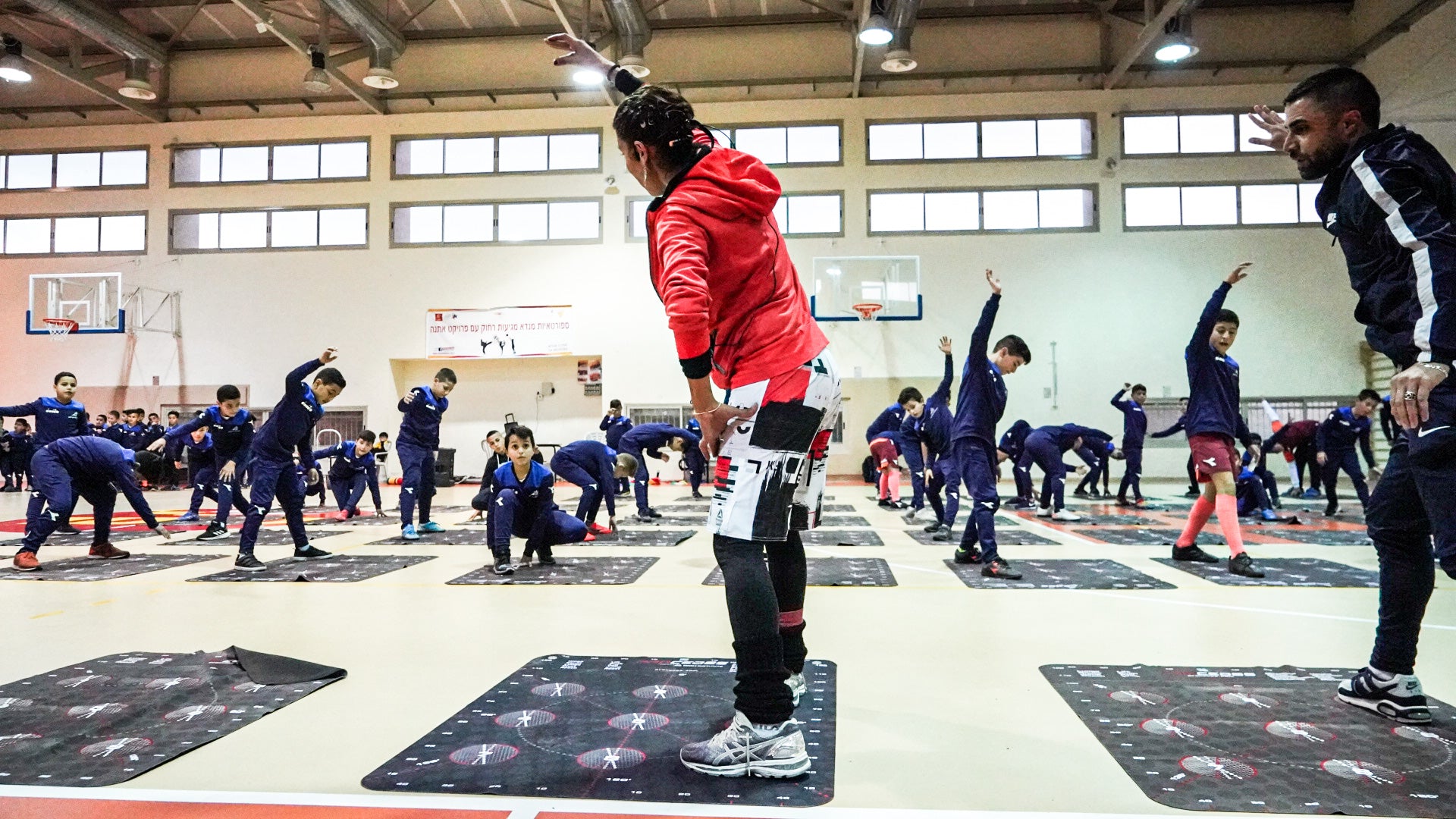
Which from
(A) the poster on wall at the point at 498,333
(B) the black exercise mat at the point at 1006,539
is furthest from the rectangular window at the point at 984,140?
(B) the black exercise mat at the point at 1006,539

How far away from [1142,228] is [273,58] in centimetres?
1894

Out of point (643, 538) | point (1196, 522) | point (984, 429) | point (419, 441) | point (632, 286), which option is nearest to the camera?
point (984, 429)

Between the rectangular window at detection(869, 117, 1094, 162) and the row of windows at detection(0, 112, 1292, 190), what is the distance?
0.05ft

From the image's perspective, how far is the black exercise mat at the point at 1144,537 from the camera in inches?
235

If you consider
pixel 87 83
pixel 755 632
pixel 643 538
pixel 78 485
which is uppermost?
pixel 87 83

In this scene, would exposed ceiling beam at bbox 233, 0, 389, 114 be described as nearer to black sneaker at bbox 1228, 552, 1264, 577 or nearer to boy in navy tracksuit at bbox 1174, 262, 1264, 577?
boy in navy tracksuit at bbox 1174, 262, 1264, 577

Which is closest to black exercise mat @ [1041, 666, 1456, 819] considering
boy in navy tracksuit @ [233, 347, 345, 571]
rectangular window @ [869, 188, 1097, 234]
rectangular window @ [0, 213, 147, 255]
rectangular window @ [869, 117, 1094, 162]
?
boy in navy tracksuit @ [233, 347, 345, 571]

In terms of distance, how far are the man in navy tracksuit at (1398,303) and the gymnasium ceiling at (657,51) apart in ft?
45.0

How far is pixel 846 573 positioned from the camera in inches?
187

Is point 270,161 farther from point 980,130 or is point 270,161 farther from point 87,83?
point 980,130

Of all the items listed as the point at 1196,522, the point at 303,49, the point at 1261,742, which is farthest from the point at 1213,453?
the point at 303,49

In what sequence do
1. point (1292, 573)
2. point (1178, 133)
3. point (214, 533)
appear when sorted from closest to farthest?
point (1292, 573) → point (214, 533) → point (1178, 133)

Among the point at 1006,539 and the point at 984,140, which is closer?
the point at 1006,539

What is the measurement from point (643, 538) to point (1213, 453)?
4.27 m
